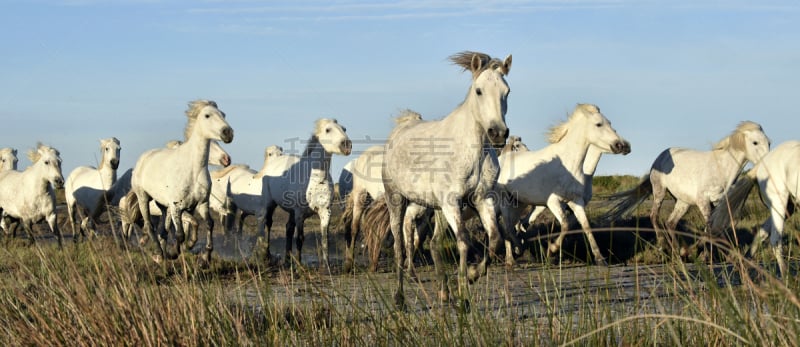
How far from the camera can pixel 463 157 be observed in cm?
853

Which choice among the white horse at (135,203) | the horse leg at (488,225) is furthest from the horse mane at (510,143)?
the horse leg at (488,225)

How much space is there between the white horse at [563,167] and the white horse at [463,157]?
4983 millimetres

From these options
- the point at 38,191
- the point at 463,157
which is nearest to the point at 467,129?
the point at 463,157

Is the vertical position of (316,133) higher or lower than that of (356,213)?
higher

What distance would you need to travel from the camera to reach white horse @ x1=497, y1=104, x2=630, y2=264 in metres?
14.0

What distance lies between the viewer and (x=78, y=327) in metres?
5.60

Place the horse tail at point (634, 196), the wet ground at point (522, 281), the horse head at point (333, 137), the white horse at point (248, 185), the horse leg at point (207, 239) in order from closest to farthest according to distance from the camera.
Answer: the wet ground at point (522, 281)
the horse leg at point (207, 239)
the horse head at point (333, 137)
the white horse at point (248, 185)
the horse tail at point (634, 196)

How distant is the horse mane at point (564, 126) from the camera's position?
1423cm

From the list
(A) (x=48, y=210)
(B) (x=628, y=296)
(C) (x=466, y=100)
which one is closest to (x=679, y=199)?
(B) (x=628, y=296)

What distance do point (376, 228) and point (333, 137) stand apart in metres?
1.68

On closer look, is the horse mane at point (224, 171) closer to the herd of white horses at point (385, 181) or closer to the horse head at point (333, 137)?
the herd of white horses at point (385, 181)

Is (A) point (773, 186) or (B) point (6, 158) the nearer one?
(A) point (773, 186)

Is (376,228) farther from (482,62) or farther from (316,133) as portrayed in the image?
(482,62)

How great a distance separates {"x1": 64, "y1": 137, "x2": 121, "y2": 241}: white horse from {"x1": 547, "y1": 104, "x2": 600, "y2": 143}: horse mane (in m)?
7.46
